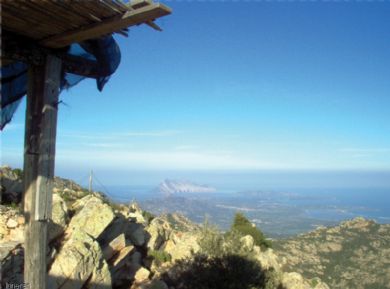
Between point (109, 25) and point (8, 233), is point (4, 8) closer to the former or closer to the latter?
point (109, 25)

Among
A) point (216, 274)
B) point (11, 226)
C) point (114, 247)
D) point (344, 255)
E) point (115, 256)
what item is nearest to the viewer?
point (11, 226)

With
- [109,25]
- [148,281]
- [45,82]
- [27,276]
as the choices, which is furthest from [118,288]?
[109,25]

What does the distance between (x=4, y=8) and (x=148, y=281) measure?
956 cm

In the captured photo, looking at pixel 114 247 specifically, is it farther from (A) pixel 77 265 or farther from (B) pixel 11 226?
(B) pixel 11 226

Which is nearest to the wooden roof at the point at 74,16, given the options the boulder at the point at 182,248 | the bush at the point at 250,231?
the boulder at the point at 182,248

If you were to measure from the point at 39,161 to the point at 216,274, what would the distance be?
8.46 m

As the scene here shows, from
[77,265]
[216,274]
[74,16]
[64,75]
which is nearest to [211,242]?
[216,274]

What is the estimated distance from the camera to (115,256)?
38.4 ft

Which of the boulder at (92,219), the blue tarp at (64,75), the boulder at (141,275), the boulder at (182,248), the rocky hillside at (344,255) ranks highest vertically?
the blue tarp at (64,75)

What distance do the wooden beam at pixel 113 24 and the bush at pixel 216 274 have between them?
8.72 metres

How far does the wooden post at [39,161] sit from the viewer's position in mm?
4090

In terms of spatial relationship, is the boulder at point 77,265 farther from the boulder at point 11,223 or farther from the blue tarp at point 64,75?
the blue tarp at point 64,75

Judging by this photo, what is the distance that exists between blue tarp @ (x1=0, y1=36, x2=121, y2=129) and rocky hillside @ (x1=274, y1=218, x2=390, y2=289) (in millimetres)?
25739

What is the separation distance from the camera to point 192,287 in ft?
36.5
